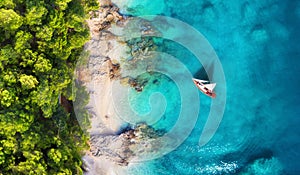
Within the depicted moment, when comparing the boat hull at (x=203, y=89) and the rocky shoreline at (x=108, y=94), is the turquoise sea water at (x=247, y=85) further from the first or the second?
the rocky shoreline at (x=108, y=94)

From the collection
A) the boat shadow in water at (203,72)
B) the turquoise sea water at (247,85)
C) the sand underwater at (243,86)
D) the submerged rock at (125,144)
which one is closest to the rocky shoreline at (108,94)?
the submerged rock at (125,144)

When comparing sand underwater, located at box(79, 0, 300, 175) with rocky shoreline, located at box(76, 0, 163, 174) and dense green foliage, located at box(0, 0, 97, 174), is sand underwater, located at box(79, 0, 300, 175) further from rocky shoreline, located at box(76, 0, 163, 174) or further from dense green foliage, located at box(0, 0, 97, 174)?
dense green foliage, located at box(0, 0, 97, 174)

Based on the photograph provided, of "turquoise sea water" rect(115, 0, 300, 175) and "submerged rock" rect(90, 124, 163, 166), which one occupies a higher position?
"turquoise sea water" rect(115, 0, 300, 175)

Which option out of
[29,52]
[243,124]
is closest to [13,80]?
[29,52]

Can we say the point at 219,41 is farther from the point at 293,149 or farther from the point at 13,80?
the point at 13,80

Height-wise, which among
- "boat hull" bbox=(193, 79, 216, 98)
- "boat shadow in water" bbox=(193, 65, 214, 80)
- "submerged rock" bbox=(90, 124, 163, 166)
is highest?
"boat shadow in water" bbox=(193, 65, 214, 80)

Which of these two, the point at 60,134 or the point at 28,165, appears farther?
the point at 60,134

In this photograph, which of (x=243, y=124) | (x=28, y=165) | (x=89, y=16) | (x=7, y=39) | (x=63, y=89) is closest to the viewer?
(x=28, y=165)

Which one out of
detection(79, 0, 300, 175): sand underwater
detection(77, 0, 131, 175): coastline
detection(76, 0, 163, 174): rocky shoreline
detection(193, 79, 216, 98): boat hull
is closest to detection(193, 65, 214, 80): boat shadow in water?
detection(79, 0, 300, 175): sand underwater
